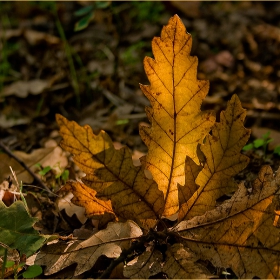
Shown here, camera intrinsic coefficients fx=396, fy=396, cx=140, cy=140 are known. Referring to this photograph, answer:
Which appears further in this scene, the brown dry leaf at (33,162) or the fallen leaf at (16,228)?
the brown dry leaf at (33,162)

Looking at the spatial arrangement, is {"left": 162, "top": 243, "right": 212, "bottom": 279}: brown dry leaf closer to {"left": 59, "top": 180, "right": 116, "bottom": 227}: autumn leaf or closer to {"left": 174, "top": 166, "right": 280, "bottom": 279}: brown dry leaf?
{"left": 174, "top": 166, "right": 280, "bottom": 279}: brown dry leaf

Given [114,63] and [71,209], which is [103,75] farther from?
[71,209]

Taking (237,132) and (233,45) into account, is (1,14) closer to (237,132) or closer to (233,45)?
(233,45)

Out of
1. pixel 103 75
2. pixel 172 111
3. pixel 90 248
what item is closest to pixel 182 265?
pixel 90 248

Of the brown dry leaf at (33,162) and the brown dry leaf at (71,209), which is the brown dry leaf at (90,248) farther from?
the brown dry leaf at (33,162)

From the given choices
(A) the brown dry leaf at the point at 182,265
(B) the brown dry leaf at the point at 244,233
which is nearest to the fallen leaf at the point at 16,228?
(A) the brown dry leaf at the point at 182,265
